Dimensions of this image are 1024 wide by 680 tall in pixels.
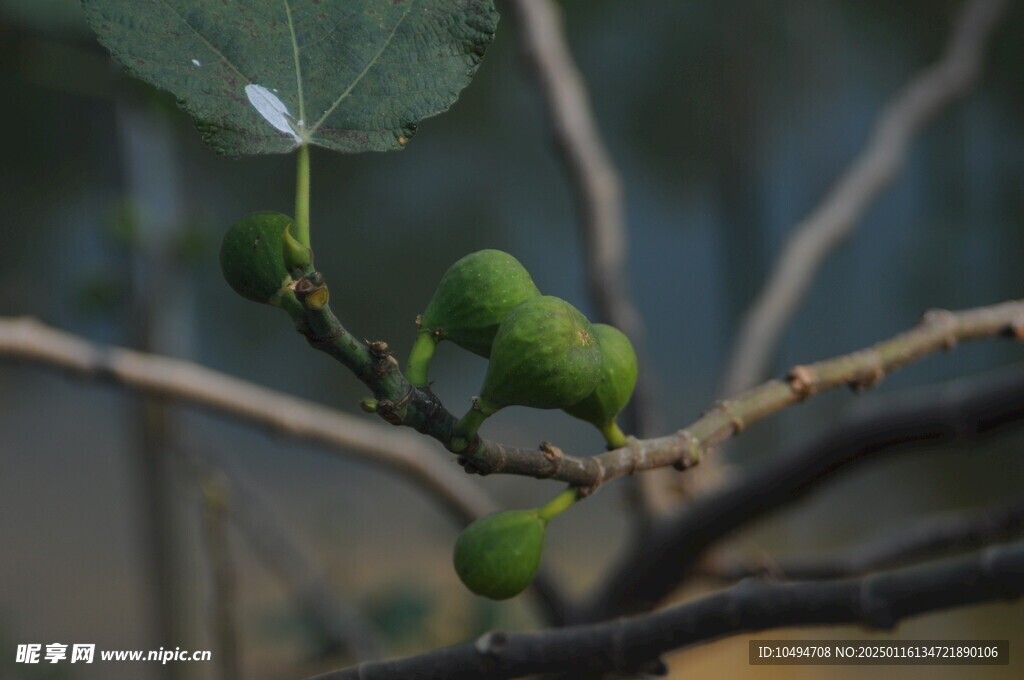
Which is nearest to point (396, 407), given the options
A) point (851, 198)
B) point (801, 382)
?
point (801, 382)

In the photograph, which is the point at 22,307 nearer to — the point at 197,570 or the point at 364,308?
the point at 197,570

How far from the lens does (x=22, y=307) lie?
5.64 feet

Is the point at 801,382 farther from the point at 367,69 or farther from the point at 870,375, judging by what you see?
the point at 367,69

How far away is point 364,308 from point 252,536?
1.68 metres

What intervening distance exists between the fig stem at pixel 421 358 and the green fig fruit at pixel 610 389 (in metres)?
0.06

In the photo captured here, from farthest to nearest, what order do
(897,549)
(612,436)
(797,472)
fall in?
(897,549) → (797,472) → (612,436)

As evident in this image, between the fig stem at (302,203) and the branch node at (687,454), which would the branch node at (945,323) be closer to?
the branch node at (687,454)

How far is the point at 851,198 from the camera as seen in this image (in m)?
1.30

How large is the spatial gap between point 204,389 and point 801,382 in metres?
0.61

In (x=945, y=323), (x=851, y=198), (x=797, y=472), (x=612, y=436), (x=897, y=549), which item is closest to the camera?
(x=612, y=436)

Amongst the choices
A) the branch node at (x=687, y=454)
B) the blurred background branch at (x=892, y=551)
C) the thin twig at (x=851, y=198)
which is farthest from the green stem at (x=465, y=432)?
the thin twig at (x=851, y=198)

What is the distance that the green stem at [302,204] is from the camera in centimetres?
29

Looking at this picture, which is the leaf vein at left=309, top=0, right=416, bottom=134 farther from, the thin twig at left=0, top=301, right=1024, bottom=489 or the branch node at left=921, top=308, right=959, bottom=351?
the branch node at left=921, top=308, right=959, bottom=351

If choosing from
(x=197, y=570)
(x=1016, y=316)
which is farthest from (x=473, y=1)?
(x=197, y=570)
